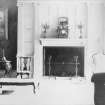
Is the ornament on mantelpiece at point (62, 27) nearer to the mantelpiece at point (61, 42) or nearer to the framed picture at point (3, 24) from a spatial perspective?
the mantelpiece at point (61, 42)

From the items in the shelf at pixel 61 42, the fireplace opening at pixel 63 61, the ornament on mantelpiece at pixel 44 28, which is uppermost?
the ornament on mantelpiece at pixel 44 28

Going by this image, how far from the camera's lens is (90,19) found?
395cm

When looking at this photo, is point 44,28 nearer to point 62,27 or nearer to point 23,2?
point 62,27

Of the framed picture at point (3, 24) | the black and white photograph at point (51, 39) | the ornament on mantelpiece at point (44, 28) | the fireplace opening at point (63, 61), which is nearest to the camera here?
the framed picture at point (3, 24)

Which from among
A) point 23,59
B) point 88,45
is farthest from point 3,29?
point 88,45

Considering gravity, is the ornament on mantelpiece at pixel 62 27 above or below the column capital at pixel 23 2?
below

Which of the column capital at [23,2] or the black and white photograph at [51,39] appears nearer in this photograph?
the black and white photograph at [51,39]

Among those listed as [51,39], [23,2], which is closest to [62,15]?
[51,39]

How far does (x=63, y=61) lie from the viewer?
4188 millimetres

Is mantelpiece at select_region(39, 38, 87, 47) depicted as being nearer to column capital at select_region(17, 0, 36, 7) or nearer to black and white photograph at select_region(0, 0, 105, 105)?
black and white photograph at select_region(0, 0, 105, 105)

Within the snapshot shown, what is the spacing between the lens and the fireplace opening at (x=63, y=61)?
4125mm

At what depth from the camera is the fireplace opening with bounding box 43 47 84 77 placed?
412 cm

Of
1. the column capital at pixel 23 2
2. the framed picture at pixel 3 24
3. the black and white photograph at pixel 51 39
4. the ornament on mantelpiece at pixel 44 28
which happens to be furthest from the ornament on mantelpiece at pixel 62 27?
the framed picture at pixel 3 24

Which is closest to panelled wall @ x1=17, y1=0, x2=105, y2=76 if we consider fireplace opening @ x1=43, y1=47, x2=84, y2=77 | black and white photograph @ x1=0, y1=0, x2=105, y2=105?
black and white photograph @ x1=0, y1=0, x2=105, y2=105
